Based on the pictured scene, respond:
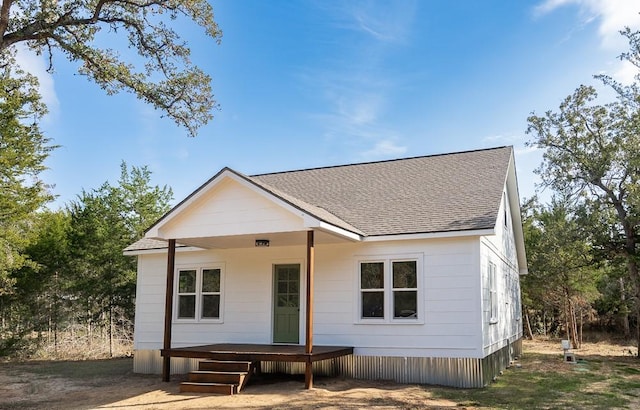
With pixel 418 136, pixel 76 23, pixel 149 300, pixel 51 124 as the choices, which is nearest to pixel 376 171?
pixel 418 136

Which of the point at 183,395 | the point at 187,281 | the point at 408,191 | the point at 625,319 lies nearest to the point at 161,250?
the point at 187,281

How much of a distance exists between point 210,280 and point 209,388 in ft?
13.5

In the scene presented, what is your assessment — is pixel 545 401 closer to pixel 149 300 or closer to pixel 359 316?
pixel 359 316

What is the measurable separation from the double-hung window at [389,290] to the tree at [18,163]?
36.6 feet

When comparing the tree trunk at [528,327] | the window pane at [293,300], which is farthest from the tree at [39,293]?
the tree trunk at [528,327]

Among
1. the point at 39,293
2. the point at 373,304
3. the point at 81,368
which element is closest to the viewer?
the point at 373,304

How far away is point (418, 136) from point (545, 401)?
36.8ft

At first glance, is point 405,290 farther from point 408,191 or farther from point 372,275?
point 408,191

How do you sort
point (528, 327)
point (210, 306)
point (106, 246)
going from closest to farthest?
point (210, 306) < point (106, 246) < point (528, 327)

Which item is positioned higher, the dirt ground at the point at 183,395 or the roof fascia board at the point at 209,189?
the roof fascia board at the point at 209,189

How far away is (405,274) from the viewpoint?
1162cm

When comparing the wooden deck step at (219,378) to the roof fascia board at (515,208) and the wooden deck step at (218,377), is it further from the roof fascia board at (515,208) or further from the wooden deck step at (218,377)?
the roof fascia board at (515,208)

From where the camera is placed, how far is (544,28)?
1345cm

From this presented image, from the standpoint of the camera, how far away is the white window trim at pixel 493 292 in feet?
40.3
